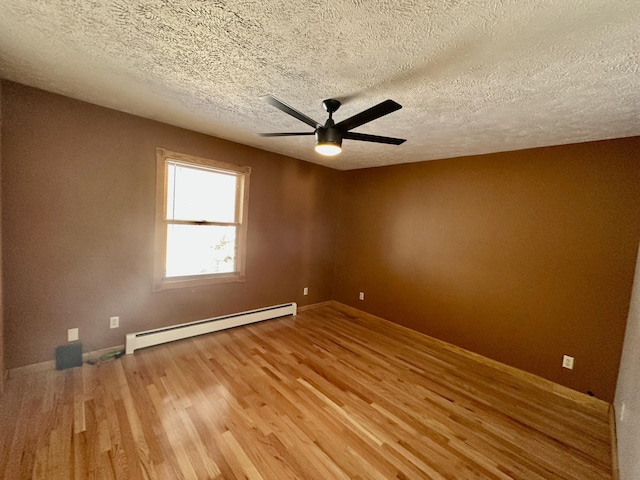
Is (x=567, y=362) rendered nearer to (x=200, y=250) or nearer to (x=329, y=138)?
(x=329, y=138)

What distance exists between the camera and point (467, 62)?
1.47m

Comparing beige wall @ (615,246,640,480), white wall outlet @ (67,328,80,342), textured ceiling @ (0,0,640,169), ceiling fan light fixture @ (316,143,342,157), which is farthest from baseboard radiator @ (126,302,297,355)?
beige wall @ (615,246,640,480)

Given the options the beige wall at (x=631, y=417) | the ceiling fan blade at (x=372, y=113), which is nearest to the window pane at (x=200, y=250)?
the ceiling fan blade at (x=372, y=113)

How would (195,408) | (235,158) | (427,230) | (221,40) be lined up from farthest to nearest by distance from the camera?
(427,230)
(235,158)
(195,408)
(221,40)

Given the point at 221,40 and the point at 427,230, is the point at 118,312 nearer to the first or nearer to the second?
the point at 221,40

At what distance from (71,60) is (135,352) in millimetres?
2676

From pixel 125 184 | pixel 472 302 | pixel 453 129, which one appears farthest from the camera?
pixel 472 302

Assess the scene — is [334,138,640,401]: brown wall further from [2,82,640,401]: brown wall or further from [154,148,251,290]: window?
[154,148,251,290]: window

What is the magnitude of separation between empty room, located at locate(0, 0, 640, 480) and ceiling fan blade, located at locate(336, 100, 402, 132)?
15mm

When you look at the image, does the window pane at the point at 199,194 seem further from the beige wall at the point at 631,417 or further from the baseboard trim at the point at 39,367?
the beige wall at the point at 631,417

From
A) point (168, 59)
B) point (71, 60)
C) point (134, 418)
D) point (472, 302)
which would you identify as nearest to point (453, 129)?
point (472, 302)

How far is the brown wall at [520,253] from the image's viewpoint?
2.35 m

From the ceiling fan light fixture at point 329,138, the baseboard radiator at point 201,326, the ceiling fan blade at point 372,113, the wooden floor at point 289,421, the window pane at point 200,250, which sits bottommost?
the wooden floor at point 289,421

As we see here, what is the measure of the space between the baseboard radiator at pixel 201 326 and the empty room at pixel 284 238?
0.12 ft
